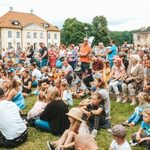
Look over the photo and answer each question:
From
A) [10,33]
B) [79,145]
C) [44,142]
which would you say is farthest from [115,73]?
[10,33]

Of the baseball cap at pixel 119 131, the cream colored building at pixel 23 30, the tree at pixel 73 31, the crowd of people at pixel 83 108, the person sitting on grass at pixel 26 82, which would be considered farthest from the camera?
the tree at pixel 73 31

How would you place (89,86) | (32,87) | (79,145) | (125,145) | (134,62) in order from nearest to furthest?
(79,145) < (125,145) < (134,62) < (89,86) < (32,87)

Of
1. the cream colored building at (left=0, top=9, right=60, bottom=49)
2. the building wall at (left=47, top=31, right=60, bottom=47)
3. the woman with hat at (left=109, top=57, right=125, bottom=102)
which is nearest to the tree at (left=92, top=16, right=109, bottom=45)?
the building wall at (left=47, top=31, right=60, bottom=47)

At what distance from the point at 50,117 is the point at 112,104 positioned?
139 inches

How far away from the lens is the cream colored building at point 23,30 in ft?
233

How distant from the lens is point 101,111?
7.67m

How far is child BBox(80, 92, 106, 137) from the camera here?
24.9 feet

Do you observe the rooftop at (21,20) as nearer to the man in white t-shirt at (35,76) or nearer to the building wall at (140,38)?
the building wall at (140,38)

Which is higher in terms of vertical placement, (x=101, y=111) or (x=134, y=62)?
(x=134, y=62)

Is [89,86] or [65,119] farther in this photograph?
[89,86]

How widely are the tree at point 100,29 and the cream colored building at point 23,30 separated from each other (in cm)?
944

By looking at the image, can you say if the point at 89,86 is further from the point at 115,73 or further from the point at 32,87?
the point at 32,87

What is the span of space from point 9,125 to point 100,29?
74411 mm

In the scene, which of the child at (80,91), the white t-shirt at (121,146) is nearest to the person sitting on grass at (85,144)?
the white t-shirt at (121,146)
